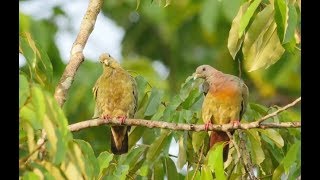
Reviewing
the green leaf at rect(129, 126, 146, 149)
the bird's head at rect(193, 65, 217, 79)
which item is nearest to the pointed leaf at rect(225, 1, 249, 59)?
the green leaf at rect(129, 126, 146, 149)

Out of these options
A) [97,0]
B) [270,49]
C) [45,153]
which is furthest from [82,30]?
[45,153]

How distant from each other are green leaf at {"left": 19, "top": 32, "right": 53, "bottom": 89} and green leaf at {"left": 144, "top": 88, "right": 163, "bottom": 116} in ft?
2.90

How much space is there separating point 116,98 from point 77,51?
136 centimetres

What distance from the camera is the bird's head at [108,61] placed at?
22.2ft

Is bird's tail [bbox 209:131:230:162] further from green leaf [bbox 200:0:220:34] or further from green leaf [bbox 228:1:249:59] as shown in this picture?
green leaf [bbox 200:0:220:34]

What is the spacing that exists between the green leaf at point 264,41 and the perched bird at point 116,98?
1.72 meters

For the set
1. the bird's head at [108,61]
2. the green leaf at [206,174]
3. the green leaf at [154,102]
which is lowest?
the green leaf at [206,174]

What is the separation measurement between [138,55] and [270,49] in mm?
7521

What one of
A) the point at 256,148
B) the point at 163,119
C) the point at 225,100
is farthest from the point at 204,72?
the point at 256,148

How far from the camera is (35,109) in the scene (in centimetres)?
339

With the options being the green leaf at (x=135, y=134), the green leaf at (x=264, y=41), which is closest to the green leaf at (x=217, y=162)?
the green leaf at (x=264, y=41)

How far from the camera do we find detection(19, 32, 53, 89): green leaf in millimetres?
4184

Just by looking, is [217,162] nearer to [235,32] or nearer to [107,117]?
[235,32]

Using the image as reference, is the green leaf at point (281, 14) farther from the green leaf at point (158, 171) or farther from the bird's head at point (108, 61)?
the bird's head at point (108, 61)
